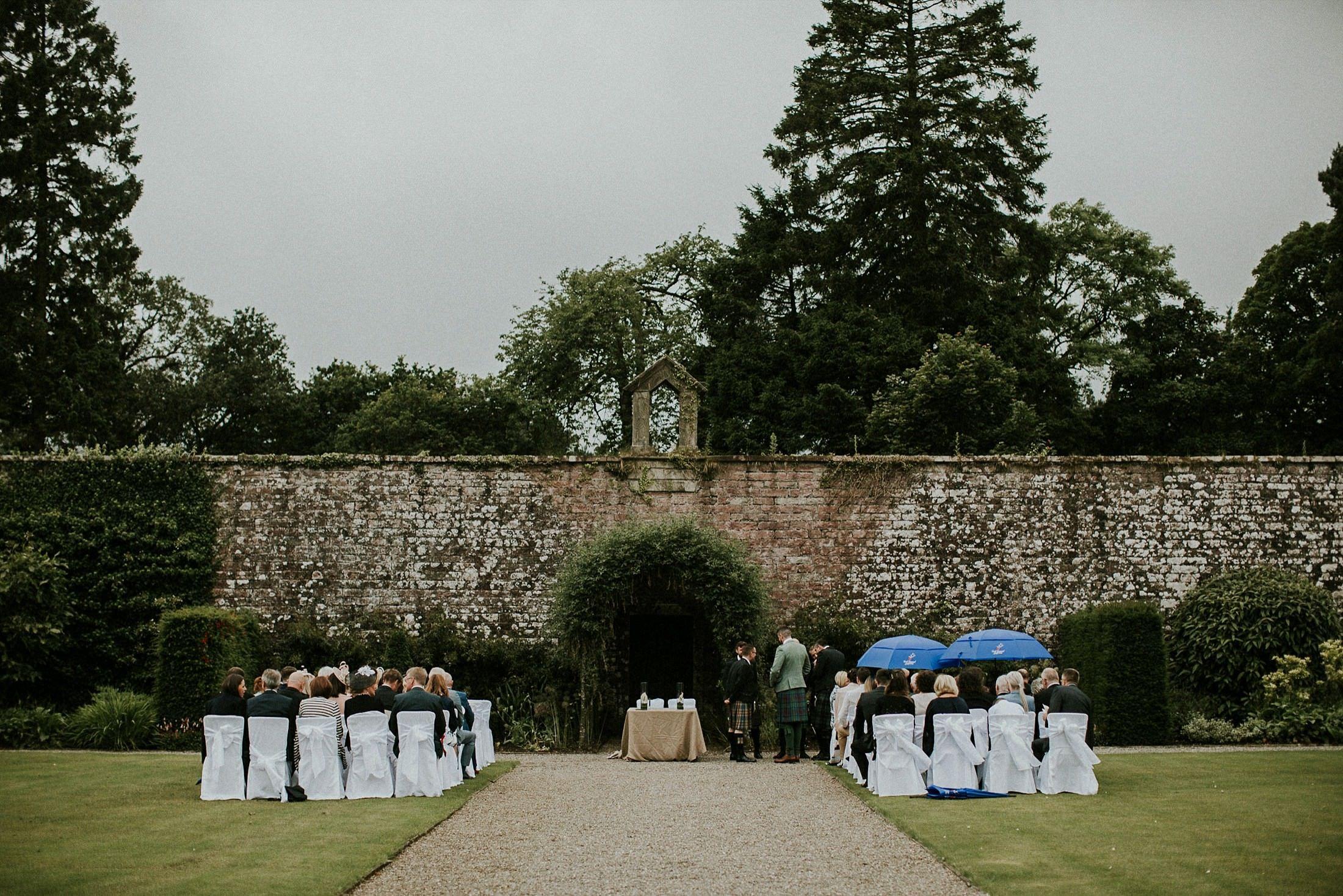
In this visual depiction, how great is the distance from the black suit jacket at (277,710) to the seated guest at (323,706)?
0.29 ft

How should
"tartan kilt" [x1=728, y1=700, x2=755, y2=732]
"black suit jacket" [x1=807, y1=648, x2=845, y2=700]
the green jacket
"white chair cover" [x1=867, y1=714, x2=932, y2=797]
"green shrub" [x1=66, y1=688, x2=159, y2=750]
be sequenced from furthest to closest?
"green shrub" [x1=66, y1=688, x2=159, y2=750] → "black suit jacket" [x1=807, y1=648, x2=845, y2=700] → "tartan kilt" [x1=728, y1=700, x2=755, y2=732] → the green jacket → "white chair cover" [x1=867, y1=714, x2=932, y2=797]

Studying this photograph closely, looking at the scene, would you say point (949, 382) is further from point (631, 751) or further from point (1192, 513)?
point (631, 751)

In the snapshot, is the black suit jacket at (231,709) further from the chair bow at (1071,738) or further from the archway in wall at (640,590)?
the chair bow at (1071,738)

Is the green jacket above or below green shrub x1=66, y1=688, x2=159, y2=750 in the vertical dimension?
above

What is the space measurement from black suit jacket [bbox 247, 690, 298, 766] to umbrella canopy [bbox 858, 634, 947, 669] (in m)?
6.80

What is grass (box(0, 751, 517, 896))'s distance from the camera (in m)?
6.93

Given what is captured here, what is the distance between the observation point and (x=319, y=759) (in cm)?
1084

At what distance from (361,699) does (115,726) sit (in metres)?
6.47

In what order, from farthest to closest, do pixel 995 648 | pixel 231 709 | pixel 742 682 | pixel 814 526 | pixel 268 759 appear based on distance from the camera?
pixel 814 526 < pixel 742 682 < pixel 995 648 < pixel 231 709 < pixel 268 759

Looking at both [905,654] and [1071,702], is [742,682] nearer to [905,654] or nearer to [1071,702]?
[905,654]

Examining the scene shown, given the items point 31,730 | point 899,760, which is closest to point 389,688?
point 899,760

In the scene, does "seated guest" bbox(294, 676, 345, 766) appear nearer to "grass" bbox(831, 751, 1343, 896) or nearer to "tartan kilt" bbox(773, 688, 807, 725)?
"grass" bbox(831, 751, 1343, 896)

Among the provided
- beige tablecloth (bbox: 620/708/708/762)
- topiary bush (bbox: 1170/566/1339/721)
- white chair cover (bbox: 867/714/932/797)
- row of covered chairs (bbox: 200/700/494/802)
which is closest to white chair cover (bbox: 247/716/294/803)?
row of covered chairs (bbox: 200/700/494/802)

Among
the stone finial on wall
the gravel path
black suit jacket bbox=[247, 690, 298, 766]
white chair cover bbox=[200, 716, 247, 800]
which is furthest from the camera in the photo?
the stone finial on wall
